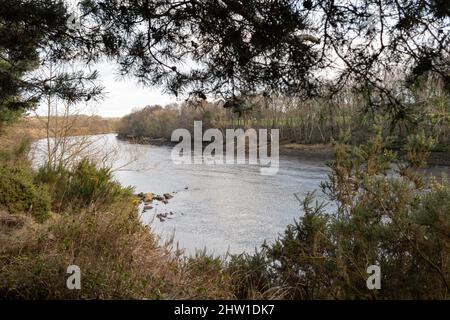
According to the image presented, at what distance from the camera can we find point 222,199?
632 inches

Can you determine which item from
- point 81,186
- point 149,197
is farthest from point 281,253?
point 149,197

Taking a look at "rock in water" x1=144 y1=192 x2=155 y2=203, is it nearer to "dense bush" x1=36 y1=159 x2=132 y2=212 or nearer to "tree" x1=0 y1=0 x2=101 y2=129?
"dense bush" x1=36 y1=159 x2=132 y2=212

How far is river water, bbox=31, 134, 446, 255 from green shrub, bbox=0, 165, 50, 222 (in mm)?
1837

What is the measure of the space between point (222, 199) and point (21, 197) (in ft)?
32.7

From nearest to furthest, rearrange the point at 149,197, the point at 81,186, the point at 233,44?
the point at 233,44, the point at 81,186, the point at 149,197

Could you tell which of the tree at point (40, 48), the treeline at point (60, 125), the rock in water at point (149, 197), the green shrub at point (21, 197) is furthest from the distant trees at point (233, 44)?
the rock in water at point (149, 197)

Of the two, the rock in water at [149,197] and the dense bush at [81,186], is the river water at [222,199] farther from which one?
the dense bush at [81,186]

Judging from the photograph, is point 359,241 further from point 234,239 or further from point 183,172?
point 183,172

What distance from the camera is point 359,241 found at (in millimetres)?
4543

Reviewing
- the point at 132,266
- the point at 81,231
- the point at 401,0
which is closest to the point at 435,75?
the point at 401,0

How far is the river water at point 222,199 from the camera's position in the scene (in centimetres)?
1105

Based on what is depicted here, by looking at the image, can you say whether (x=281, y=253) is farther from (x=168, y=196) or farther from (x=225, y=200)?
(x=168, y=196)

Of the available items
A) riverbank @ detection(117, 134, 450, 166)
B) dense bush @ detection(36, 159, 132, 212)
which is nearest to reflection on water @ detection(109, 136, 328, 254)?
dense bush @ detection(36, 159, 132, 212)
